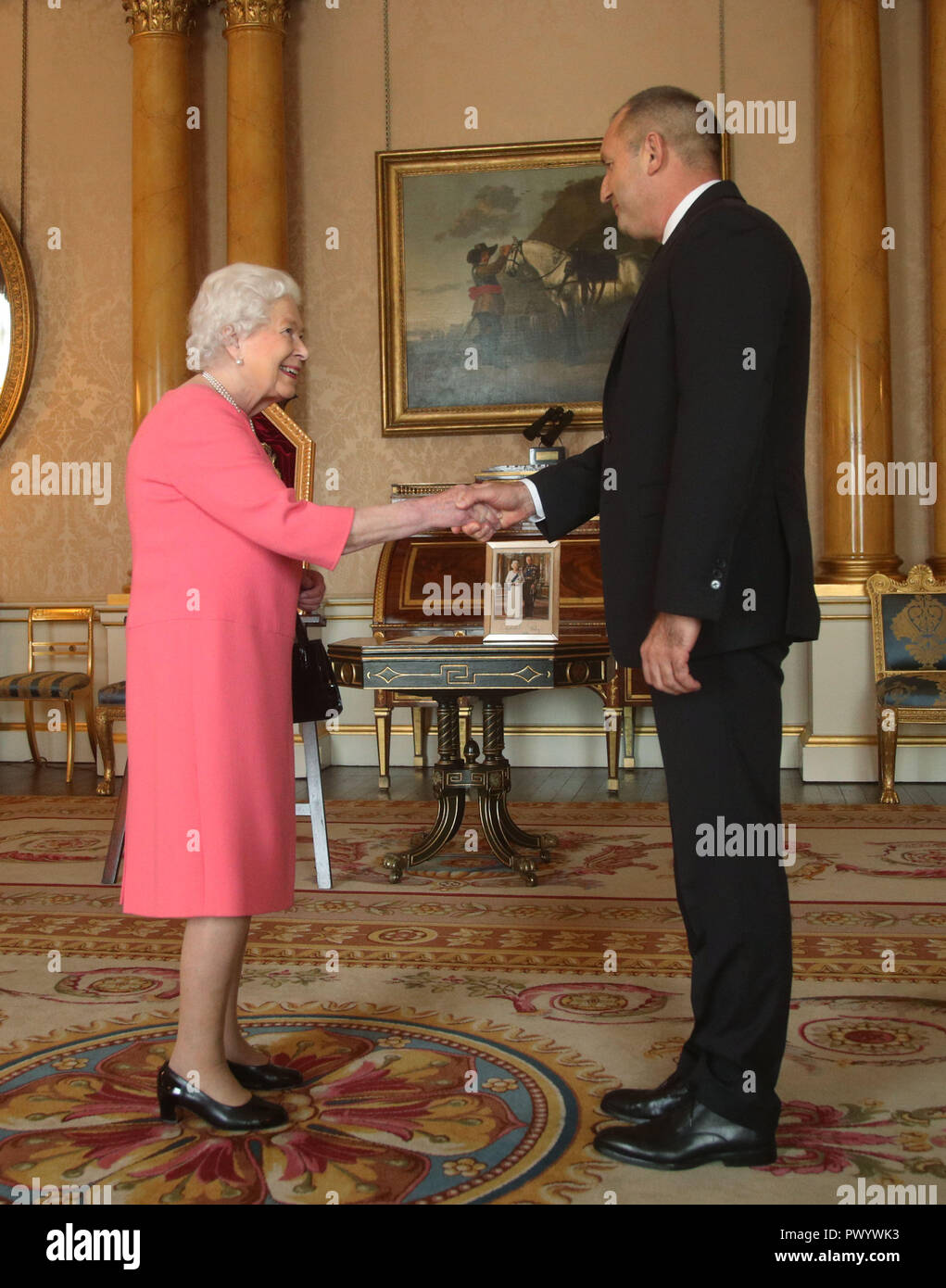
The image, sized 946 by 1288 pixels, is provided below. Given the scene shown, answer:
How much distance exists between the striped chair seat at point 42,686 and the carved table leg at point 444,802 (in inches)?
135

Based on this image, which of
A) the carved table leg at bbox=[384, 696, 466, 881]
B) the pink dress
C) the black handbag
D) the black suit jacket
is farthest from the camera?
the carved table leg at bbox=[384, 696, 466, 881]

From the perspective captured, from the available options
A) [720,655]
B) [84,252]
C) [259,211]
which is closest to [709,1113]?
[720,655]

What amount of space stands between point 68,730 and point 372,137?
4.24m

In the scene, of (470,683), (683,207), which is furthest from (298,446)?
(683,207)

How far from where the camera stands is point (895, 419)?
8.03m

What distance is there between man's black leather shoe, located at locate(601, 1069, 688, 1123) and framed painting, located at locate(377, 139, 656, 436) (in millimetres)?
6047

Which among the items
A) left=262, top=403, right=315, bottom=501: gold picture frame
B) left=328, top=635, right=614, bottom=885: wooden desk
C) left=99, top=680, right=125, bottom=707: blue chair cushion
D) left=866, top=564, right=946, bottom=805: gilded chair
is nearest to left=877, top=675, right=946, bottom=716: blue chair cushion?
left=866, top=564, right=946, bottom=805: gilded chair

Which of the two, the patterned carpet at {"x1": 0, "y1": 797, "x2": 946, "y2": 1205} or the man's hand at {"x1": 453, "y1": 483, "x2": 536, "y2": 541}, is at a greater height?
the man's hand at {"x1": 453, "y1": 483, "x2": 536, "y2": 541}

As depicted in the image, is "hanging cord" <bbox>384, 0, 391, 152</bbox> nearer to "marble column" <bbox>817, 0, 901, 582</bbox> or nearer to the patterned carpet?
"marble column" <bbox>817, 0, 901, 582</bbox>

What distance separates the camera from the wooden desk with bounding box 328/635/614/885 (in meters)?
4.87

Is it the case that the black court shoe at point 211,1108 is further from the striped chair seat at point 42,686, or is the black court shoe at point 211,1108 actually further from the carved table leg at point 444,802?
the striped chair seat at point 42,686

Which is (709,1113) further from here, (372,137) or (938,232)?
(372,137)

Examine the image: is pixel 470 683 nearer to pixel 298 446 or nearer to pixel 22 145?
pixel 298 446

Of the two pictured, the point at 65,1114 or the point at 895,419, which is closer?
the point at 65,1114
